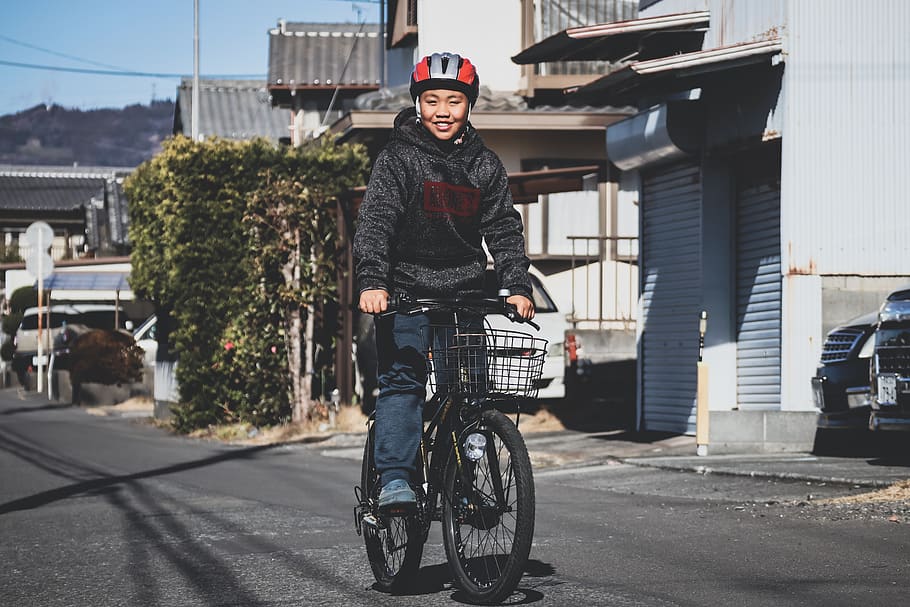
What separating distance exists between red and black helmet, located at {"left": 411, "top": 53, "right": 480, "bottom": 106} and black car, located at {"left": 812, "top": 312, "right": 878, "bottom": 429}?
611 cm

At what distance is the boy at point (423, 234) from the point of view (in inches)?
205

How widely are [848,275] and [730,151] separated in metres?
1.87

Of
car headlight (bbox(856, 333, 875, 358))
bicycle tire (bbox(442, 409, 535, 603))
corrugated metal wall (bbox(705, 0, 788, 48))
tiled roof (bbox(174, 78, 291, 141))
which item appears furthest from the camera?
tiled roof (bbox(174, 78, 291, 141))

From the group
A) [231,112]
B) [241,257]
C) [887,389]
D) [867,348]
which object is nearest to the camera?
[887,389]

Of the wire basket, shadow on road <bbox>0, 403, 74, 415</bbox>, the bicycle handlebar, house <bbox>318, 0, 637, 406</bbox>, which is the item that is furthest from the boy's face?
shadow on road <bbox>0, 403, 74, 415</bbox>

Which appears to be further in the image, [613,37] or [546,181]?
[546,181]

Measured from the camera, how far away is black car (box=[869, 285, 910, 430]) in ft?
31.2

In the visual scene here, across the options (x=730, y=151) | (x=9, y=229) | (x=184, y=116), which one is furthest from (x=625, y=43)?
(x=9, y=229)

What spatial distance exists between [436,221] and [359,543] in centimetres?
228

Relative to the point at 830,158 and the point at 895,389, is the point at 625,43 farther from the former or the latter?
the point at 895,389

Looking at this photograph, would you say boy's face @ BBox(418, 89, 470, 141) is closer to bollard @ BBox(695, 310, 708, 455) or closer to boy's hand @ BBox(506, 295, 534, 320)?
boy's hand @ BBox(506, 295, 534, 320)

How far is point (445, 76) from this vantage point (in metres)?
5.38

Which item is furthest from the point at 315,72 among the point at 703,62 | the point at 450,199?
the point at 450,199

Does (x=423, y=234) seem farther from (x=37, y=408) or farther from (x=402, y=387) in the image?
(x=37, y=408)
